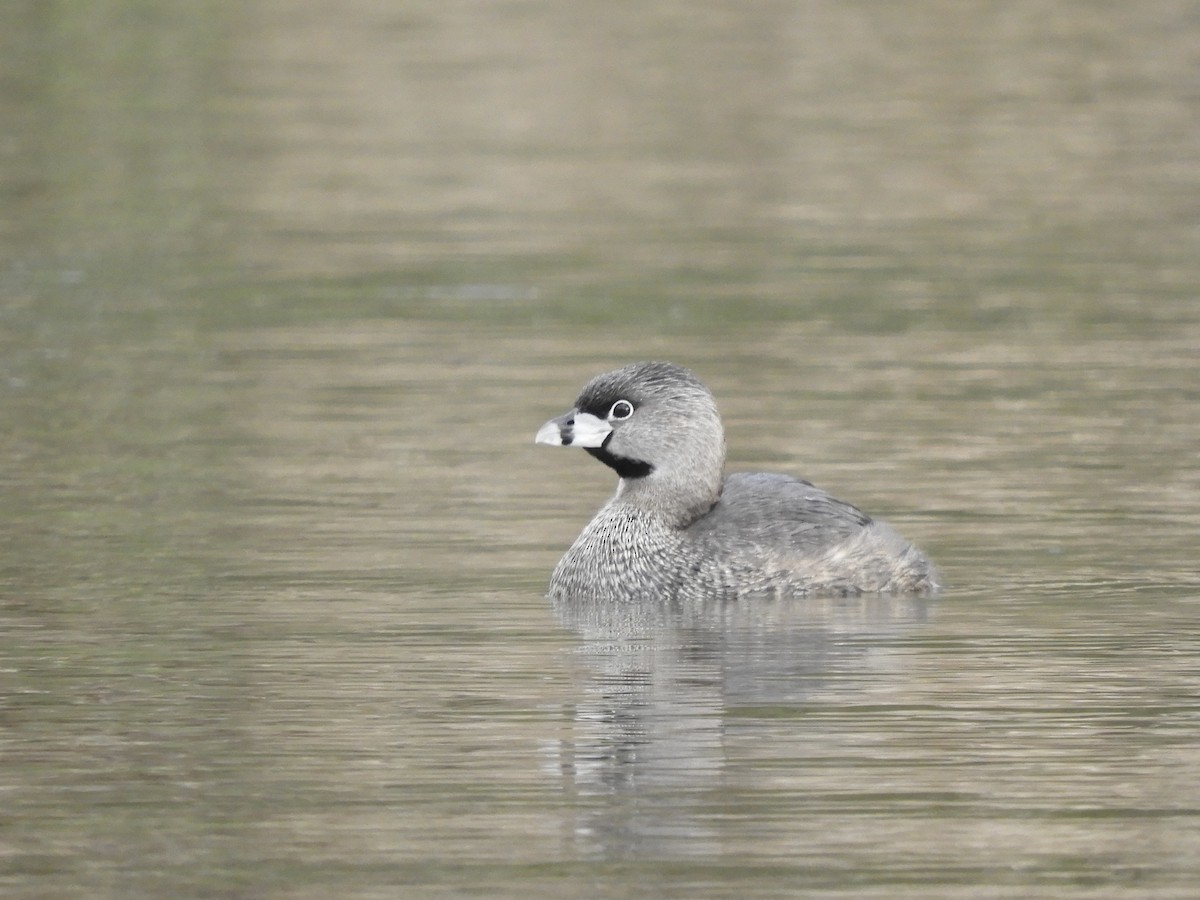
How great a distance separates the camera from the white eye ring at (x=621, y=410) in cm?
1354

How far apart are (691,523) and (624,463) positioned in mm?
405

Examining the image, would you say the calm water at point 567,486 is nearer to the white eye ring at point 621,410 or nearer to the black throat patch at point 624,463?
the black throat patch at point 624,463

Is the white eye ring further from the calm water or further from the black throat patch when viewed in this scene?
the calm water

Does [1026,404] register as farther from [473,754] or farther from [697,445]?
[473,754]

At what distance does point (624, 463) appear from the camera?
13672 mm

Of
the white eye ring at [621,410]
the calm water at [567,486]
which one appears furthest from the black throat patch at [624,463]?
the calm water at [567,486]

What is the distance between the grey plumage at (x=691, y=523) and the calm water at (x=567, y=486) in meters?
0.23

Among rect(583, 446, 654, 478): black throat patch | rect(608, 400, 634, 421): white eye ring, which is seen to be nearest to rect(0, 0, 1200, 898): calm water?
rect(583, 446, 654, 478): black throat patch

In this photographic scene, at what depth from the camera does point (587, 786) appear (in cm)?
938

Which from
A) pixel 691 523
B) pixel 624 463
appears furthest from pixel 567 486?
pixel 691 523

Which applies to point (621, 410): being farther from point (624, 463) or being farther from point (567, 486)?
point (567, 486)

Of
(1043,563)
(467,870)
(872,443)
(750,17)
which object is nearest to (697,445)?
(1043,563)

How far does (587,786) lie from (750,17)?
127 feet

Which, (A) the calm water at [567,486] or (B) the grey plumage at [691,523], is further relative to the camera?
(B) the grey plumage at [691,523]
